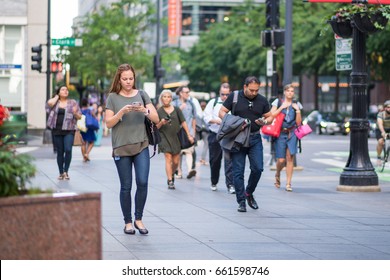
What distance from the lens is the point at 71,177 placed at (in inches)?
838

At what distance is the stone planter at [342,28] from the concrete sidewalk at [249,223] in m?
2.73

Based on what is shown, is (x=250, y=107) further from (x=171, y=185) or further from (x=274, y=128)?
(x=171, y=185)

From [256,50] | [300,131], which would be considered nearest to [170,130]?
[300,131]

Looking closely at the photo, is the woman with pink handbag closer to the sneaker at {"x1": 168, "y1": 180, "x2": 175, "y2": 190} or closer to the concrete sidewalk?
the concrete sidewalk

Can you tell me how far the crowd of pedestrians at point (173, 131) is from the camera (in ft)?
37.6

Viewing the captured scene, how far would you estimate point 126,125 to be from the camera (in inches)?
452

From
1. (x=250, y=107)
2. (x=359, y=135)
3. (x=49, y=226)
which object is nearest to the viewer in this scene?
(x=49, y=226)

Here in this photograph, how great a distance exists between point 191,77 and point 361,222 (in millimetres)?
88147

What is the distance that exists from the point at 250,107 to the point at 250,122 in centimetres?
23

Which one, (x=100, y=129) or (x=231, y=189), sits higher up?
(x=231, y=189)

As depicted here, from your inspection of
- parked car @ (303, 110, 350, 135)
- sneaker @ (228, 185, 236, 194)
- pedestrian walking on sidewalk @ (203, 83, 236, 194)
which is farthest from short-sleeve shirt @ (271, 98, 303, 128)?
parked car @ (303, 110, 350, 135)

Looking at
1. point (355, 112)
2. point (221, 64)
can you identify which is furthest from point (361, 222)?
point (221, 64)

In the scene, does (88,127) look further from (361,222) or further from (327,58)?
(327,58)

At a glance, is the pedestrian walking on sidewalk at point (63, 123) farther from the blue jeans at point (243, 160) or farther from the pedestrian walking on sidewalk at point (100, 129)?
the pedestrian walking on sidewalk at point (100, 129)
